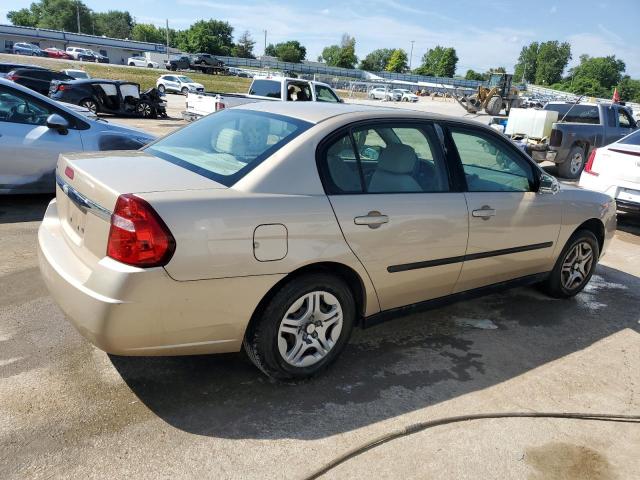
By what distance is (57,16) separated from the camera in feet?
393

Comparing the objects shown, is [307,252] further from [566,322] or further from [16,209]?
[16,209]

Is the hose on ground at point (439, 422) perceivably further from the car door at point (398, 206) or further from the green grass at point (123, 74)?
the green grass at point (123, 74)

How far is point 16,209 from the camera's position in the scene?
6.38m

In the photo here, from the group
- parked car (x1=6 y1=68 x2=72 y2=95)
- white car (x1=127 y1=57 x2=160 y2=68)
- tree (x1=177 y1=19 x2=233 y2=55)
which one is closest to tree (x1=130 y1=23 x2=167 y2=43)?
tree (x1=177 y1=19 x2=233 y2=55)

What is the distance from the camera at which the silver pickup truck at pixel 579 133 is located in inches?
476

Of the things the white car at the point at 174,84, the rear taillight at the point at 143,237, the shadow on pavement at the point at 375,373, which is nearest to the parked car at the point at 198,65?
the white car at the point at 174,84

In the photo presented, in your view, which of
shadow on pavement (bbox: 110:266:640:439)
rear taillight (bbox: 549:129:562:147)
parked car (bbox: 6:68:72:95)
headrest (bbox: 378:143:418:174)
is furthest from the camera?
parked car (bbox: 6:68:72:95)

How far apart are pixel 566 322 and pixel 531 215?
102 centimetres

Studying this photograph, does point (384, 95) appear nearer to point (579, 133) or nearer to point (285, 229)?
point (579, 133)

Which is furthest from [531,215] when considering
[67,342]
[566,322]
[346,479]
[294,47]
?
[294,47]

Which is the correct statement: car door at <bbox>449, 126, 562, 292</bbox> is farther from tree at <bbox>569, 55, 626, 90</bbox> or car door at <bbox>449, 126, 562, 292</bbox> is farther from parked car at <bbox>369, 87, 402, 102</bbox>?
tree at <bbox>569, 55, 626, 90</bbox>

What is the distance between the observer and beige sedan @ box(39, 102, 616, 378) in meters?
2.51

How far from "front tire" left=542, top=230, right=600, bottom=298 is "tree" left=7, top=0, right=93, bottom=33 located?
135 m

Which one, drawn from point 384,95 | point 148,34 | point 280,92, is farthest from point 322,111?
point 148,34
